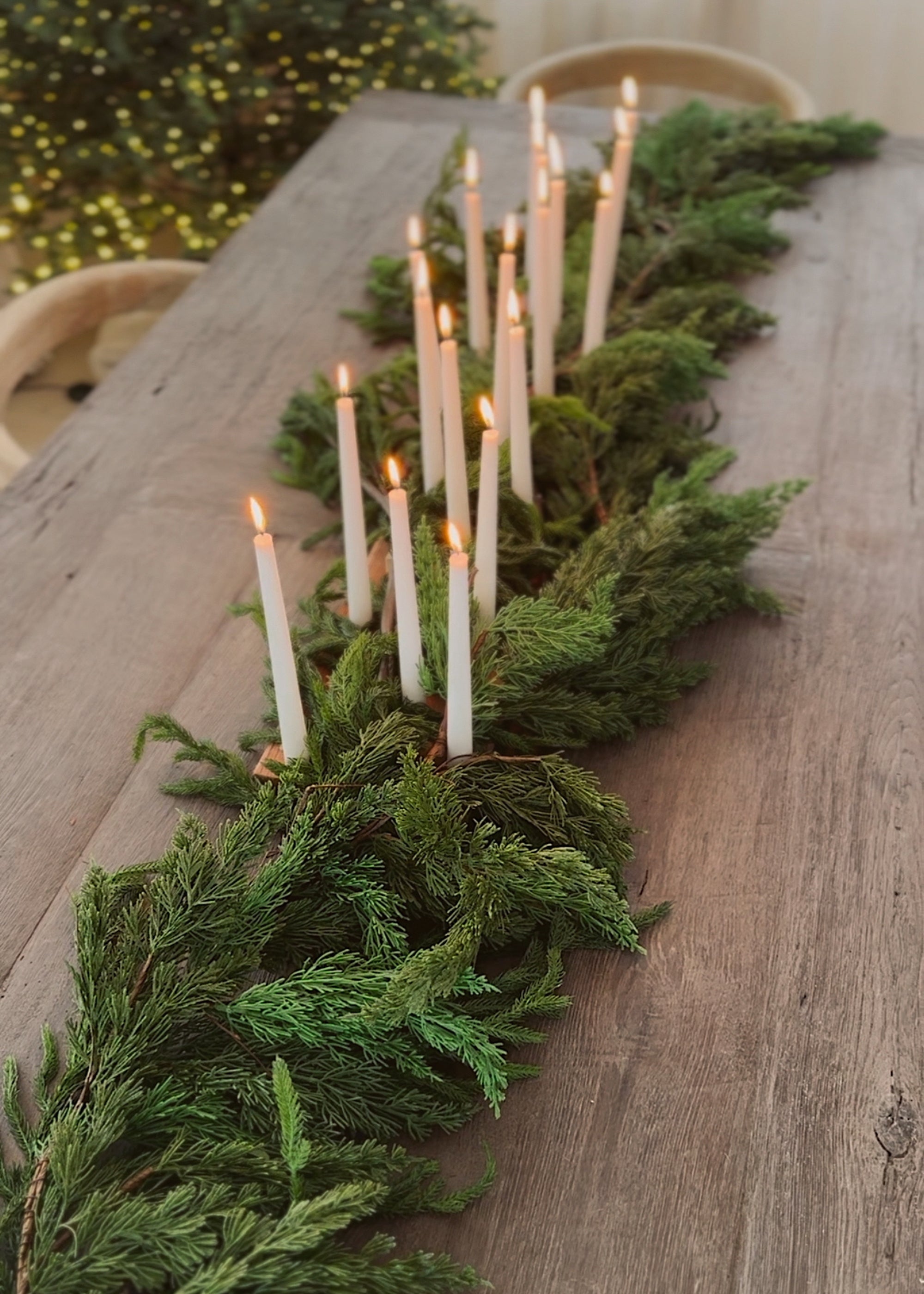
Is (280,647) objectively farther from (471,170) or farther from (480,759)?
(471,170)

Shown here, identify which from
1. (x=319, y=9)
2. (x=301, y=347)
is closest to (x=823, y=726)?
(x=301, y=347)

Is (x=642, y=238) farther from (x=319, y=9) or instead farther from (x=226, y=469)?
(x=319, y=9)

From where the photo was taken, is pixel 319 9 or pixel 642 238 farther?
pixel 319 9

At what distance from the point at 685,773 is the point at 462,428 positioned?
1.00 feet

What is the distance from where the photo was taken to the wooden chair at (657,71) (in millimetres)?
1978

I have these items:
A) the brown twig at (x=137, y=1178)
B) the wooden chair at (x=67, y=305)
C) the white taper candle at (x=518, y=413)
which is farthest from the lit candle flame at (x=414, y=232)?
the brown twig at (x=137, y=1178)

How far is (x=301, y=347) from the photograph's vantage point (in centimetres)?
131

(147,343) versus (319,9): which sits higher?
(319,9)

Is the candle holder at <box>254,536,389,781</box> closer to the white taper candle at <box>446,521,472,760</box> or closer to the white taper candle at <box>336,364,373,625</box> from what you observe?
the white taper candle at <box>336,364,373,625</box>

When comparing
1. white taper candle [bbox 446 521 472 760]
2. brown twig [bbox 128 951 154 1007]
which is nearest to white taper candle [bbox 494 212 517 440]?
white taper candle [bbox 446 521 472 760]

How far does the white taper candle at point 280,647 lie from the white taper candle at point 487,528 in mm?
155

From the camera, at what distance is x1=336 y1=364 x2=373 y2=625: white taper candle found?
2.73 feet

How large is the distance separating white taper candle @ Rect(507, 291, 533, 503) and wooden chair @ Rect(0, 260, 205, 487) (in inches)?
26.6

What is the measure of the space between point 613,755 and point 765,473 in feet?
1.32
